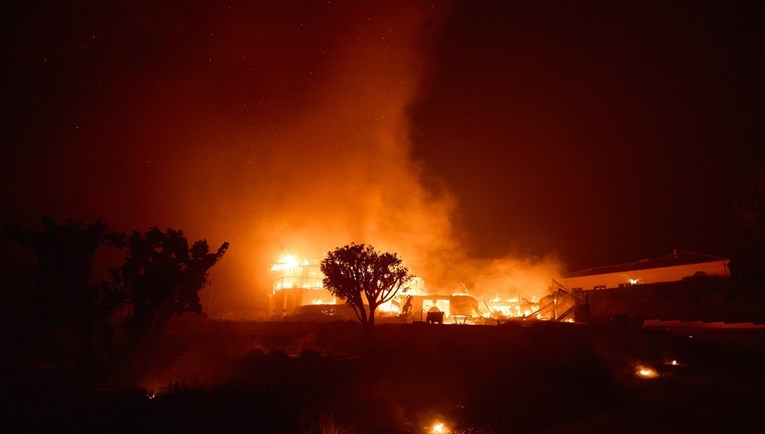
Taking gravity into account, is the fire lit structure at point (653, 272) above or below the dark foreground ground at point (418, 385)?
above

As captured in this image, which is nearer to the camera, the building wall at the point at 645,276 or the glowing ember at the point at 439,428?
the glowing ember at the point at 439,428

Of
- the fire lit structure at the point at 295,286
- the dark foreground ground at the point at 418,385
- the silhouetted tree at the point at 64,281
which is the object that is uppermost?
the fire lit structure at the point at 295,286

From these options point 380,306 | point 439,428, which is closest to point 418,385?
point 439,428

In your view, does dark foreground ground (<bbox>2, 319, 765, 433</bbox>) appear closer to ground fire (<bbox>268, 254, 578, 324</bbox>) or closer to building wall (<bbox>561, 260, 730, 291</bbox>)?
ground fire (<bbox>268, 254, 578, 324</bbox>)

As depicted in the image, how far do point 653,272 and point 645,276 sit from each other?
0.89 meters

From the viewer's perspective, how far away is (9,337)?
21188 mm

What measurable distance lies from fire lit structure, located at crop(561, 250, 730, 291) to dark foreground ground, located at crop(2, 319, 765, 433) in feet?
60.3

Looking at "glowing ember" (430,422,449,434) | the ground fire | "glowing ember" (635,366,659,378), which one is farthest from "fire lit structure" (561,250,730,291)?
"glowing ember" (430,422,449,434)

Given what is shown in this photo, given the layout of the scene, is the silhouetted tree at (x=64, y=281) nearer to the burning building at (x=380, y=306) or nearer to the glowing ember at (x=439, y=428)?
the glowing ember at (x=439, y=428)

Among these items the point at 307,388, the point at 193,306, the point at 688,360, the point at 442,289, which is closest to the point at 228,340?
the point at 193,306

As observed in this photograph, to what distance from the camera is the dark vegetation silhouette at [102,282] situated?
1288 centimetres

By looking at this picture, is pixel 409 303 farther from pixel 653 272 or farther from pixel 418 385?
pixel 653 272

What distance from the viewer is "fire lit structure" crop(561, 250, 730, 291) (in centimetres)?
4069

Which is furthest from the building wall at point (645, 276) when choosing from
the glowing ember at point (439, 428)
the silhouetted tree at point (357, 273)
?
the glowing ember at point (439, 428)
